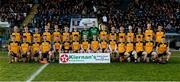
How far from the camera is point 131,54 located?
19750mm

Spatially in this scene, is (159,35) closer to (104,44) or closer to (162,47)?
(162,47)

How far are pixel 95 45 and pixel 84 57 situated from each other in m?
0.99

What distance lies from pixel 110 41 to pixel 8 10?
14.7 metres

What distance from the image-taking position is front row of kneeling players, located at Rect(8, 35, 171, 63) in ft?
64.2

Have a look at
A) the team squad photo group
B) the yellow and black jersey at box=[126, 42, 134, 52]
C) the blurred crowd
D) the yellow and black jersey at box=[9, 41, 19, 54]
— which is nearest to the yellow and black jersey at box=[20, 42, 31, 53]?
the team squad photo group

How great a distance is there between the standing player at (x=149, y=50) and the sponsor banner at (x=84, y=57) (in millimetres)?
1430

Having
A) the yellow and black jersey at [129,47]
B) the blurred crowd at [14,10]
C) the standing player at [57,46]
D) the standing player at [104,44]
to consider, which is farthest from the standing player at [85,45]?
the blurred crowd at [14,10]

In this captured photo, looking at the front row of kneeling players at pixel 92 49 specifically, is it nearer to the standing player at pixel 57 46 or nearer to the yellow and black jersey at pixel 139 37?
the standing player at pixel 57 46

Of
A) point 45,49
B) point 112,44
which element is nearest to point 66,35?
point 45,49

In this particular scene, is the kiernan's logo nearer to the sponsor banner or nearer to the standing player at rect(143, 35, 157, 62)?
the sponsor banner

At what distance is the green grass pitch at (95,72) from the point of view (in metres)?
15.0

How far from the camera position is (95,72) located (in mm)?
16422

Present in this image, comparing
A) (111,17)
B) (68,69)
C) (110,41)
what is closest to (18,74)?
(68,69)

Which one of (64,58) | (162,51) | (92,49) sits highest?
(92,49)
